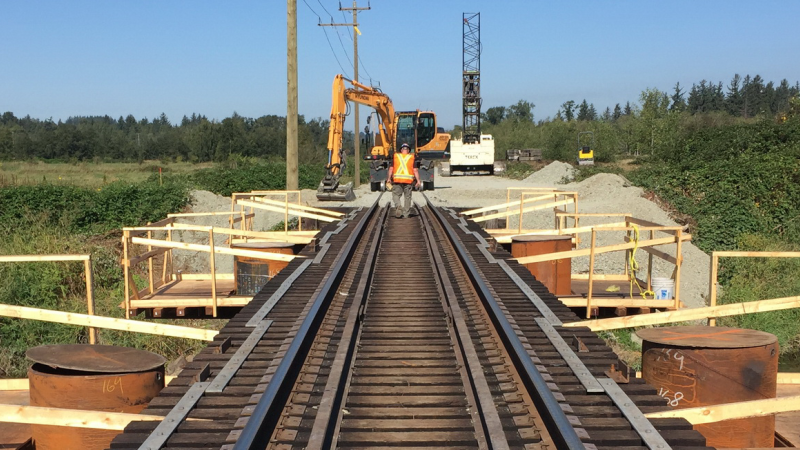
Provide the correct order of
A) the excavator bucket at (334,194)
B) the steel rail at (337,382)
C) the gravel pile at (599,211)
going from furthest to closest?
1. the excavator bucket at (334,194)
2. the gravel pile at (599,211)
3. the steel rail at (337,382)

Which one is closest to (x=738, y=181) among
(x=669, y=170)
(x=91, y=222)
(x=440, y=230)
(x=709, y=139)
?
(x=669, y=170)

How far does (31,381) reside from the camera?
6445 millimetres

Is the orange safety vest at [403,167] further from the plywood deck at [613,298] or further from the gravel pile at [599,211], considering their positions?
the gravel pile at [599,211]

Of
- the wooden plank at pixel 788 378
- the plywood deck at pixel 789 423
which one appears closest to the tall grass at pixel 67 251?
the wooden plank at pixel 788 378

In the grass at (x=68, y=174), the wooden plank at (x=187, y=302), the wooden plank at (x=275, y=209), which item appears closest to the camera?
the wooden plank at (x=187, y=302)

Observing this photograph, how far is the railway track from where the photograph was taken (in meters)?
4.96

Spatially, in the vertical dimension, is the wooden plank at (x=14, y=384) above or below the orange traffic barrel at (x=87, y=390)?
below

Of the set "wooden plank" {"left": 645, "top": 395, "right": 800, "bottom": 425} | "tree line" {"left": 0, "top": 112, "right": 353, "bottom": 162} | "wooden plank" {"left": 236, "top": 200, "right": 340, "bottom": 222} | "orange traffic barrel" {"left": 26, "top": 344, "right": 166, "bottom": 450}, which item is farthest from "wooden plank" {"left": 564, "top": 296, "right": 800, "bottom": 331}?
"tree line" {"left": 0, "top": 112, "right": 353, "bottom": 162}

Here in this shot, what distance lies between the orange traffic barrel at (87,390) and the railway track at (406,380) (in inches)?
22.1

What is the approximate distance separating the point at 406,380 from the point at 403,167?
438 inches

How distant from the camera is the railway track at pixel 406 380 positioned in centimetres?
496

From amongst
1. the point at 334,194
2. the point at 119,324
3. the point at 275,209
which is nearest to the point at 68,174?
the point at 334,194

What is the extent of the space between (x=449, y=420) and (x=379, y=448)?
697 millimetres

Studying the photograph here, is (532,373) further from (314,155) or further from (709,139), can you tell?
(314,155)
